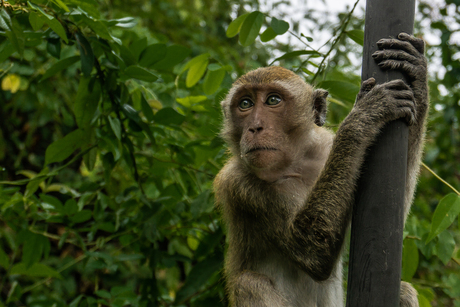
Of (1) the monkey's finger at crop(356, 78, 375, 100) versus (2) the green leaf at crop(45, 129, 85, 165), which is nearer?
(1) the monkey's finger at crop(356, 78, 375, 100)

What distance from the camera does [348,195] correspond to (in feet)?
9.27

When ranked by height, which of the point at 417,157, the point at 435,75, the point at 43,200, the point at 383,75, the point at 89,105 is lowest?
the point at 43,200

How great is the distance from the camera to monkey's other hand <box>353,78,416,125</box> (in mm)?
2555

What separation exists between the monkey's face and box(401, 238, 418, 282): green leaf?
3.91 feet

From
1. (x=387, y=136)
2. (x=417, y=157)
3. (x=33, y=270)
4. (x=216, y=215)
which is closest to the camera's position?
(x=387, y=136)

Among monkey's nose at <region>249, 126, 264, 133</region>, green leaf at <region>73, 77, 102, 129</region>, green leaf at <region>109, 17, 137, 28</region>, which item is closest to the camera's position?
monkey's nose at <region>249, 126, 264, 133</region>

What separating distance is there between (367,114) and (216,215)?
235cm

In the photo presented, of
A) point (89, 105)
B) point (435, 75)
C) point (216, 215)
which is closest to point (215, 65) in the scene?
point (89, 105)

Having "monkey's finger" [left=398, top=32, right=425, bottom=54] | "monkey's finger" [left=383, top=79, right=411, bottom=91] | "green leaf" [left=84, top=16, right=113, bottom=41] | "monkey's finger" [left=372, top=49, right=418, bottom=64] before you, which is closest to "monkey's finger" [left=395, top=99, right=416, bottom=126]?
"monkey's finger" [left=383, top=79, right=411, bottom=91]

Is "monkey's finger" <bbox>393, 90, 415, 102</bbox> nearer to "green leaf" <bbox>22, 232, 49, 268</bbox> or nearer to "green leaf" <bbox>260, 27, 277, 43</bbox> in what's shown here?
"green leaf" <bbox>260, 27, 277, 43</bbox>

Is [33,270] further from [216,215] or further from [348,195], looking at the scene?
[348,195]

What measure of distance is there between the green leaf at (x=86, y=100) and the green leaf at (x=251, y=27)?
1346 millimetres

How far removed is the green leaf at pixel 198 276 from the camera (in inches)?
157

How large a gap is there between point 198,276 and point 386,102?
7.79 feet
